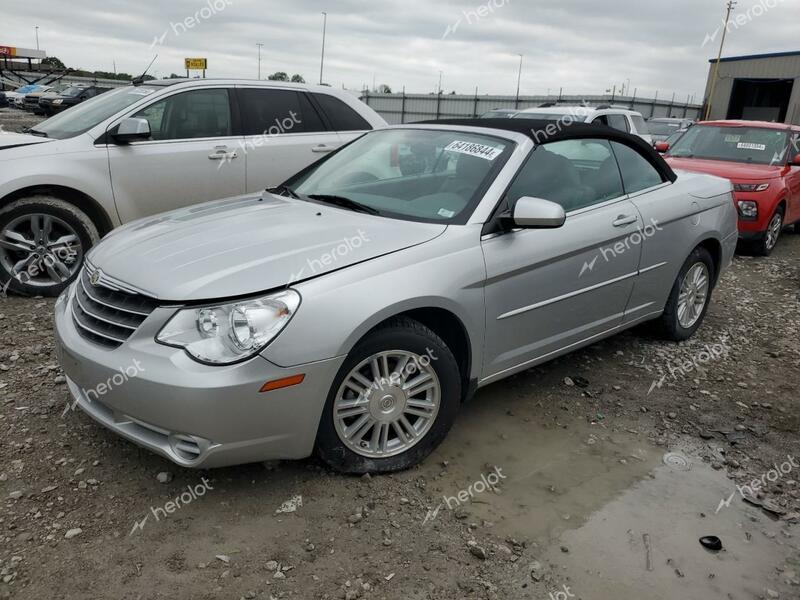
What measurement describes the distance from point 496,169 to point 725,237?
2533 millimetres

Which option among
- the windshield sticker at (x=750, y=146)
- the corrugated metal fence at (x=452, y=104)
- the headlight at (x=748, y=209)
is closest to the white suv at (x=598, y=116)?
the windshield sticker at (x=750, y=146)

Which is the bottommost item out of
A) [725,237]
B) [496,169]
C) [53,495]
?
[53,495]

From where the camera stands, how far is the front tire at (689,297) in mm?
4785

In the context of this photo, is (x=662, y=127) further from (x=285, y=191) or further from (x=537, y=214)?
(x=537, y=214)

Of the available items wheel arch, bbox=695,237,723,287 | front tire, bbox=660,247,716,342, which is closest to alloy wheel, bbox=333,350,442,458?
front tire, bbox=660,247,716,342

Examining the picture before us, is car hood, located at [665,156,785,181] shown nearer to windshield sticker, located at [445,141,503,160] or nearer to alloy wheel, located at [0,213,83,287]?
windshield sticker, located at [445,141,503,160]

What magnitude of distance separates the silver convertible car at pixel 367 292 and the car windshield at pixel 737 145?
5664mm

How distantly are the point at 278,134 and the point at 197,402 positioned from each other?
4366mm

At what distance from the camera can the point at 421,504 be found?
2.94 metres

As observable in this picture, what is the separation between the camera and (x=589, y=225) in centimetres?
383

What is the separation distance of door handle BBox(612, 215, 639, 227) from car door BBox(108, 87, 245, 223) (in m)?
3.59

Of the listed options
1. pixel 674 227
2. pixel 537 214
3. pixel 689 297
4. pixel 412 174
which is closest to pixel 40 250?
pixel 412 174

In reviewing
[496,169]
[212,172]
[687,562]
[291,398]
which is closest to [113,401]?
[291,398]

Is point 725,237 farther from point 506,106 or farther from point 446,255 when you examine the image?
point 506,106
